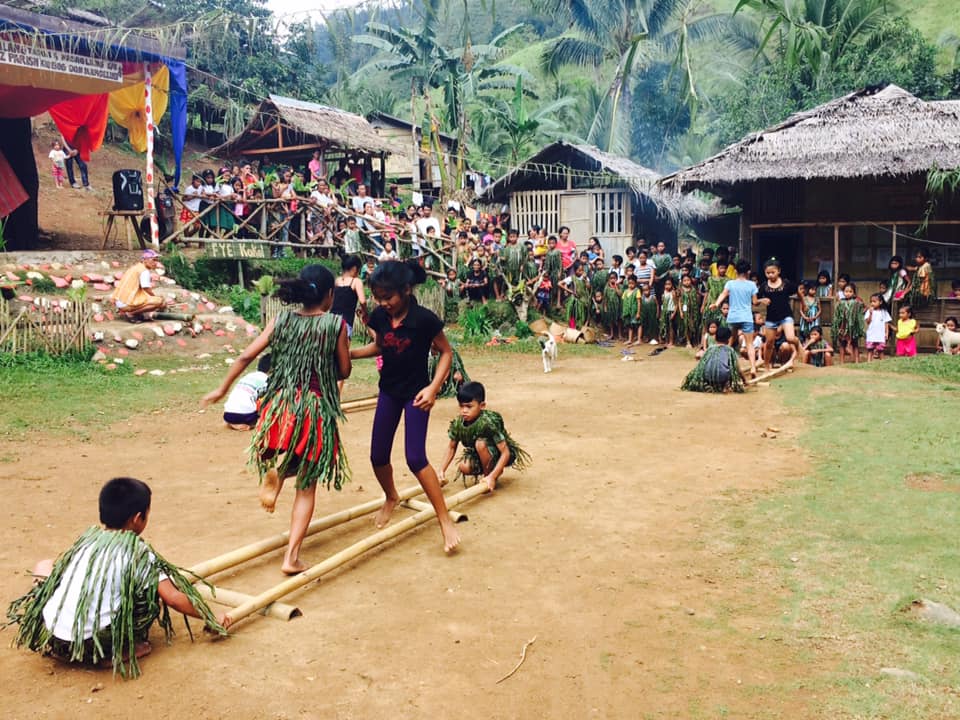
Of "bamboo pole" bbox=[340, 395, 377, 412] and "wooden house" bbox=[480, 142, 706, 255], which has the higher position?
"wooden house" bbox=[480, 142, 706, 255]

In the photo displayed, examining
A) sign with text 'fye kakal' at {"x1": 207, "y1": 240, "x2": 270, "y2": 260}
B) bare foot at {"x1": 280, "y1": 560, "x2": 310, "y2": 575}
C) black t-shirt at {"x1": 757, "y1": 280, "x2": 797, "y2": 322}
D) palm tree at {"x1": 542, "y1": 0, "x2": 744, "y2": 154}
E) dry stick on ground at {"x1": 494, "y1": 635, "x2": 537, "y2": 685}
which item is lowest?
dry stick on ground at {"x1": 494, "y1": 635, "x2": 537, "y2": 685}

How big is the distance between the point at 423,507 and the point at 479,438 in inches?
35.9

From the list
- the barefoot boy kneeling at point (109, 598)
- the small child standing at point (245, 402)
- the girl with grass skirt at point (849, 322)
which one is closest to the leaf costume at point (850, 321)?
the girl with grass skirt at point (849, 322)

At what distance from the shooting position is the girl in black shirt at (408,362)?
15.5 feet

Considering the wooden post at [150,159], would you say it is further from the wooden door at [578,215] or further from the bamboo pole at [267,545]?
the bamboo pole at [267,545]

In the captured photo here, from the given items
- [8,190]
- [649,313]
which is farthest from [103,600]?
Result: [8,190]

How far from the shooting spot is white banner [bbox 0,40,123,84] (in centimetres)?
1365

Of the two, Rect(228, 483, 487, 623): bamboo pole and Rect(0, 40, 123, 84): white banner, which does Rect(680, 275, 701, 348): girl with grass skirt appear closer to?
Rect(228, 483, 487, 623): bamboo pole

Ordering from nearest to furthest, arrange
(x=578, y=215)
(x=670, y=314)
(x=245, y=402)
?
(x=245, y=402) → (x=670, y=314) → (x=578, y=215)

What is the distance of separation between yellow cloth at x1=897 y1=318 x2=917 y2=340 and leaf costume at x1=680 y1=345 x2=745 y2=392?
4479mm

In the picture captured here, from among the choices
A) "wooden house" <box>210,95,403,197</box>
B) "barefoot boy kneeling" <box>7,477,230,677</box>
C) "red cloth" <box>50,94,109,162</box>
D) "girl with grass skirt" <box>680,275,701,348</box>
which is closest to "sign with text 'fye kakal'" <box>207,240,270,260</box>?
"red cloth" <box>50,94,109,162</box>

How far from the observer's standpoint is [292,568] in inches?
171

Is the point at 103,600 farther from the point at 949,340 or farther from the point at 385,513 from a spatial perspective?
the point at 949,340

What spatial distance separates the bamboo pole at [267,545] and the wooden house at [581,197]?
17.8 meters
